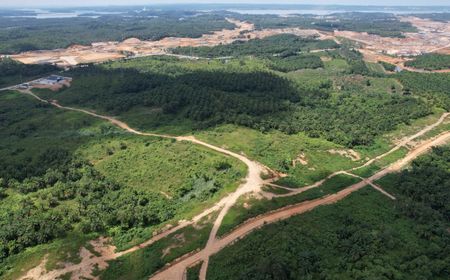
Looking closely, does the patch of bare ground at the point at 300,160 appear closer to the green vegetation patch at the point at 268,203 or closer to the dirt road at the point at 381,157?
the dirt road at the point at 381,157

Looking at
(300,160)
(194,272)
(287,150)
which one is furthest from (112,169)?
(300,160)

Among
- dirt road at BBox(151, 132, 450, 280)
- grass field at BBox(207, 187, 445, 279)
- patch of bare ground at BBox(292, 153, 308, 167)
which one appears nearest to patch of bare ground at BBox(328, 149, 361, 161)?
dirt road at BBox(151, 132, 450, 280)

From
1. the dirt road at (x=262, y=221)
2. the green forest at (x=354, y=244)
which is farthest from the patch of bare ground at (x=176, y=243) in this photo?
the green forest at (x=354, y=244)

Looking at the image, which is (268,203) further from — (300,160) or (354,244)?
(300,160)

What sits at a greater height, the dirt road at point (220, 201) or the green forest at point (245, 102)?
the green forest at point (245, 102)

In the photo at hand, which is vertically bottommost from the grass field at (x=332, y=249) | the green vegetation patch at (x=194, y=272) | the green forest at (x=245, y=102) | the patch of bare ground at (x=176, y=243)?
the green vegetation patch at (x=194, y=272)

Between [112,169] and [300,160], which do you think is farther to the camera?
[300,160]

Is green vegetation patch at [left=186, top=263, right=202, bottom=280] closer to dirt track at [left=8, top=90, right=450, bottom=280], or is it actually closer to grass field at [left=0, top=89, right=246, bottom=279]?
dirt track at [left=8, top=90, right=450, bottom=280]

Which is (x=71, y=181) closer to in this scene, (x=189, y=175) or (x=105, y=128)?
(x=189, y=175)
